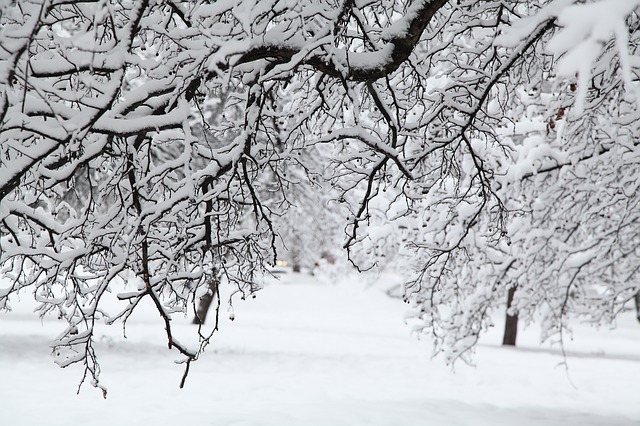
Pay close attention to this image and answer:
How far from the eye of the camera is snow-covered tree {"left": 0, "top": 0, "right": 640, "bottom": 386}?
256 centimetres

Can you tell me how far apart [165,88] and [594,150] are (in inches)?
199

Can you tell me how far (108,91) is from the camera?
255 centimetres

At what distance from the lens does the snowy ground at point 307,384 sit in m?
6.01

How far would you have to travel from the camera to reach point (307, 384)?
8.62 metres

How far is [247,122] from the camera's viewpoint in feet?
10.4

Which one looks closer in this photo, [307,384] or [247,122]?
[247,122]

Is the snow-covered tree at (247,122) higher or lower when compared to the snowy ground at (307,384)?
higher

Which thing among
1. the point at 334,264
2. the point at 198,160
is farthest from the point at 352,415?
the point at 334,264

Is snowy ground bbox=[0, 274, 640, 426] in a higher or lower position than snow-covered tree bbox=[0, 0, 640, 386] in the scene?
lower

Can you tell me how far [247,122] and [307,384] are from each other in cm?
628

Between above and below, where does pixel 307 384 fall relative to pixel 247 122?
below

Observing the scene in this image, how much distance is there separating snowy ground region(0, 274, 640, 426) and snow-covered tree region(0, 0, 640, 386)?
1.80 metres

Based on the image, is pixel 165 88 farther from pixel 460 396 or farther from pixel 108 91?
pixel 460 396

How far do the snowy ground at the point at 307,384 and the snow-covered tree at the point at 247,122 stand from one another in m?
1.80
